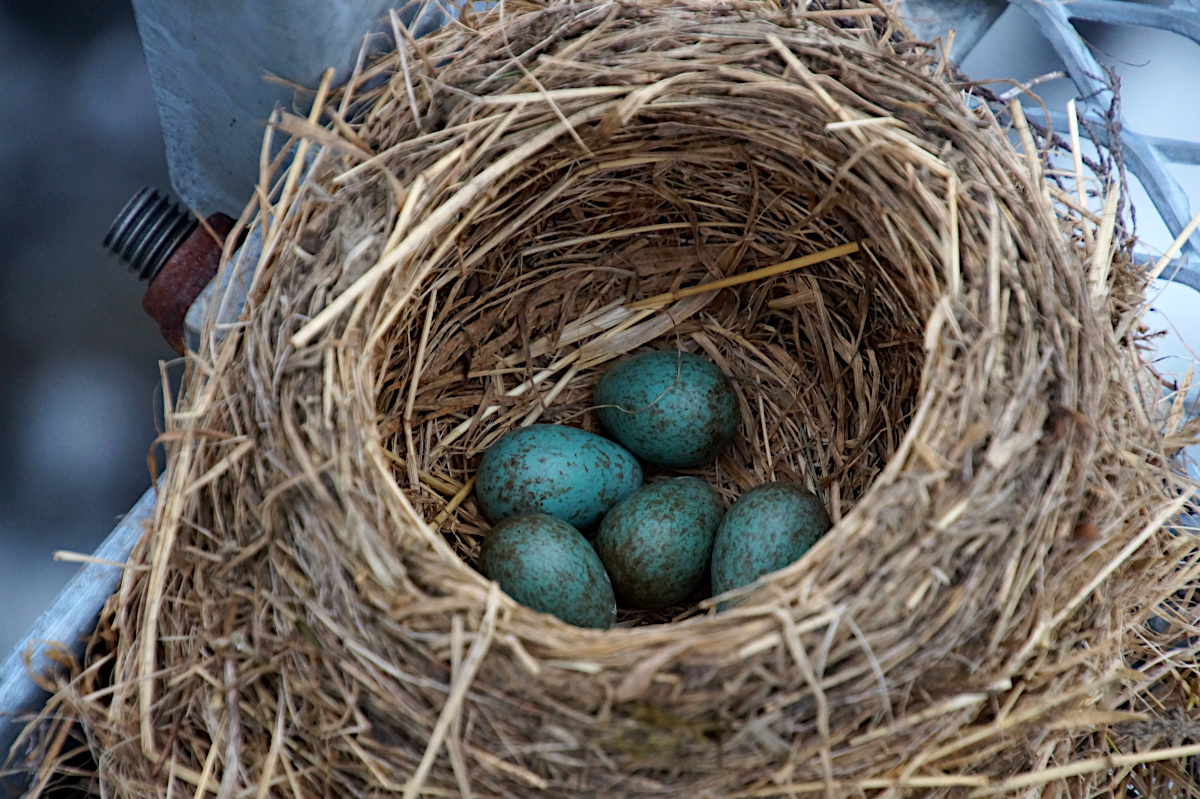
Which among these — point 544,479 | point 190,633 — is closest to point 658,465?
point 544,479

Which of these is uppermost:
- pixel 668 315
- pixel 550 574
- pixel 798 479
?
pixel 668 315

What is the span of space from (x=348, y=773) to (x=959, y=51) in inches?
68.8

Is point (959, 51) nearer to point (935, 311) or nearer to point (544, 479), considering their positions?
point (935, 311)

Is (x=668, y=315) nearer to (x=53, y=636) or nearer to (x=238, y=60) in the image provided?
(x=238, y=60)

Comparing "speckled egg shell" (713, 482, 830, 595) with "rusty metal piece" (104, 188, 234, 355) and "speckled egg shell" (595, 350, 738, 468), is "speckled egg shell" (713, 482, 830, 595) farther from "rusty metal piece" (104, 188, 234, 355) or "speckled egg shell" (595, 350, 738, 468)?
"rusty metal piece" (104, 188, 234, 355)

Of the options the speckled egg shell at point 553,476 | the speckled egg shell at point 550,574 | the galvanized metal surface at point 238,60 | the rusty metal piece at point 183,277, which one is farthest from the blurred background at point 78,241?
the speckled egg shell at point 550,574

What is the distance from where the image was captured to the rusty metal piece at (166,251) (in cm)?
152

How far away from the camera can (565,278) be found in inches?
66.1

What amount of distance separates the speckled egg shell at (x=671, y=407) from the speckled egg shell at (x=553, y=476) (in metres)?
0.06

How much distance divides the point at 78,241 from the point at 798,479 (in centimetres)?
170

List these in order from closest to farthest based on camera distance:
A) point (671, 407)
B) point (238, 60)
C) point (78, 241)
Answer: point (238, 60), point (671, 407), point (78, 241)

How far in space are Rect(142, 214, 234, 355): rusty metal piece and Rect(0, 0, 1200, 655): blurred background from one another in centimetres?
53

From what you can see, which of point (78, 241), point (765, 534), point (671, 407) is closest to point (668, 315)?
point (671, 407)

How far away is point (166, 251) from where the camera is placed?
1535mm
